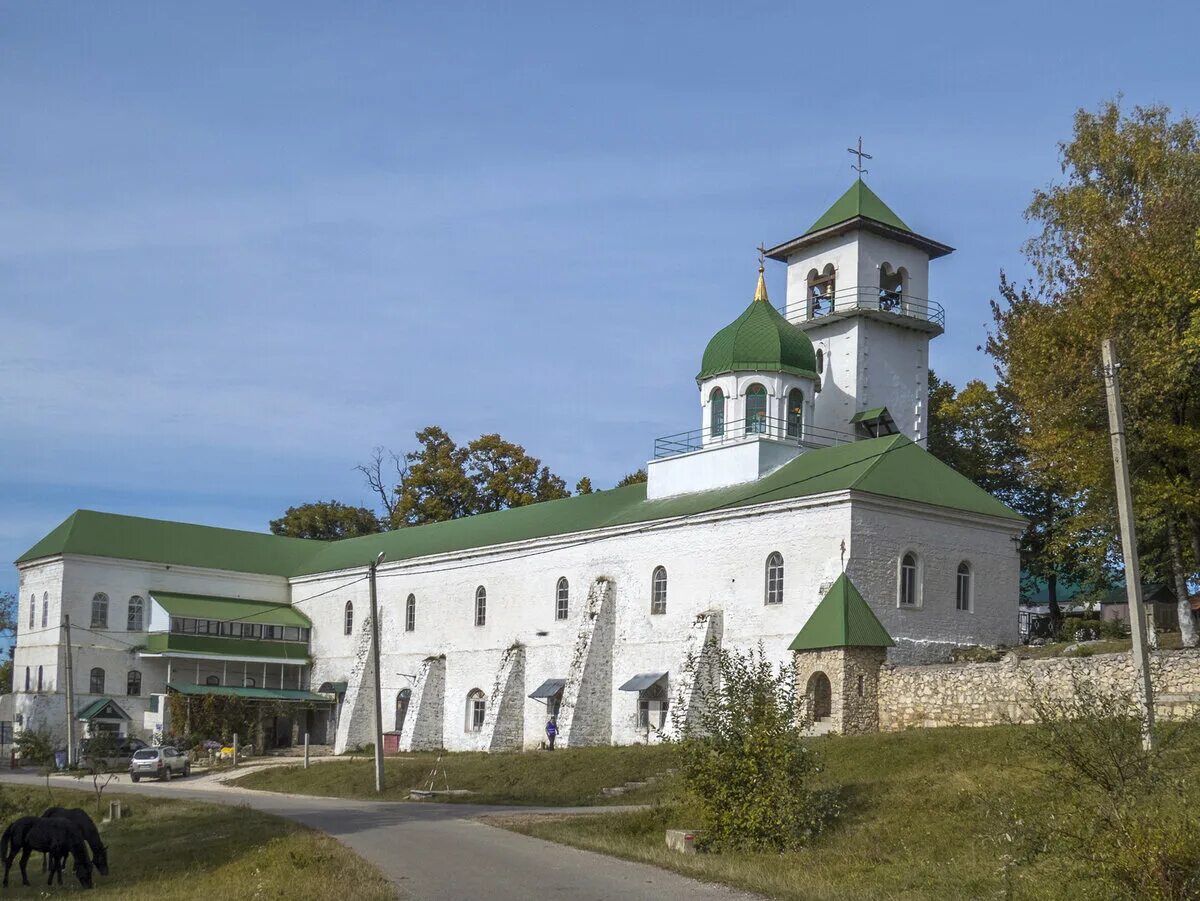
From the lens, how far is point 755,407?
143 feet

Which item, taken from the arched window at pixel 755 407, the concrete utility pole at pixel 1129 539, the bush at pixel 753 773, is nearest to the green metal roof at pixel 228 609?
the arched window at pixel 755 407

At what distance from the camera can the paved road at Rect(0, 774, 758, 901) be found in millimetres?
15625

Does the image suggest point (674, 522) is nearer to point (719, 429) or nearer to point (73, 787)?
point (719, 429)

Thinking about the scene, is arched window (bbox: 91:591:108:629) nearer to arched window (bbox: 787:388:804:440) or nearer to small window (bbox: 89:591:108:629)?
small window (bbox: 89:591:108:629)

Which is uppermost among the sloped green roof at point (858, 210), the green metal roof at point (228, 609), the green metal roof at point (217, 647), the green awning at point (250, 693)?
the sloped green roof at point (858, 210)

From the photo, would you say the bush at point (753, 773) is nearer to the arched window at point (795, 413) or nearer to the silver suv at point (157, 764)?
the arched window at point (795, 413)

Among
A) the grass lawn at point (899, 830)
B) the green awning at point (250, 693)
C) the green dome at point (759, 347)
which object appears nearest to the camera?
the grass lawn at point (899, 830)

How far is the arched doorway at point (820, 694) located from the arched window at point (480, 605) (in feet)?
58.2

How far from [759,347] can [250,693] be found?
25696mm

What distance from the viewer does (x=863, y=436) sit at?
46594mm

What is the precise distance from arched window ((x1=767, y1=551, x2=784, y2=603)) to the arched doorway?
11.0 feet

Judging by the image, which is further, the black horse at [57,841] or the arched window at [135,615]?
the arched window at [135,615]

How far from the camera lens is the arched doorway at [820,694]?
115 ft

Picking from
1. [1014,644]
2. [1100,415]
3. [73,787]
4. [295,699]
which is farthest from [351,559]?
[1100,415]
